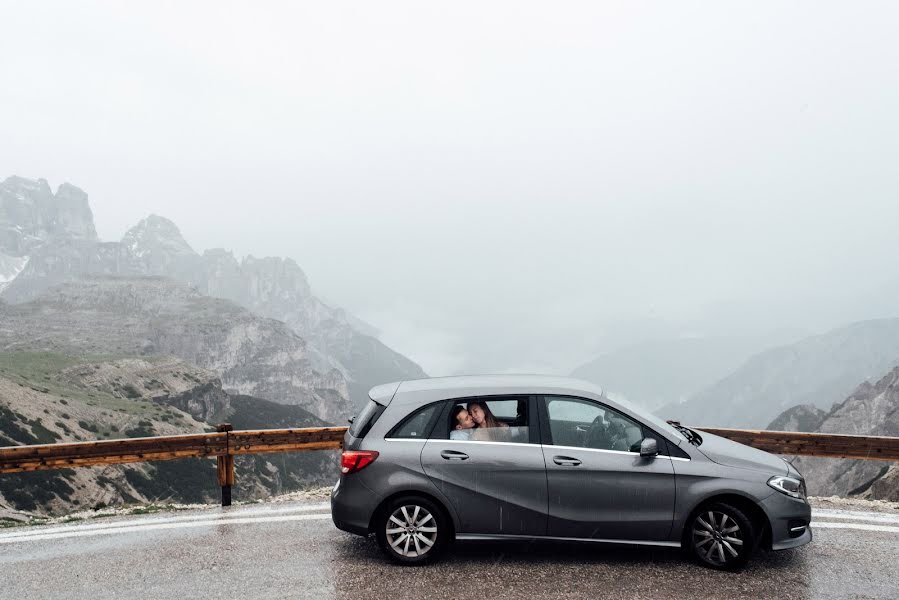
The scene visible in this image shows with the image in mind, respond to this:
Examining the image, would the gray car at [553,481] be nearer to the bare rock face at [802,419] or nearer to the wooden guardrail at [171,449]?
the wooden guardrail at [171,449]


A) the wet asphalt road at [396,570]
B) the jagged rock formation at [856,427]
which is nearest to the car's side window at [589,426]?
the wet asphalt road at [396,570]

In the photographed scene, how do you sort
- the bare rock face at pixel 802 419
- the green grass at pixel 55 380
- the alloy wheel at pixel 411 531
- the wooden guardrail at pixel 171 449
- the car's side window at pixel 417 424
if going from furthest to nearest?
the bare rock face at pixel 802 419
the green grass at pixel 55 380
the wooden guardrail at pixel 171 449
the car's side window at pixel 417 424
the alloy wheel at pixel 411 531

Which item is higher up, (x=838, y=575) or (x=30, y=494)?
(x=838, y=575)

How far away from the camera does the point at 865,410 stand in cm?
→ 12569

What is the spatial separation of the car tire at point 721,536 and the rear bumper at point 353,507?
9.16 ft

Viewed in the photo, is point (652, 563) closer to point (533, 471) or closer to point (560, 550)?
point (560, 550)

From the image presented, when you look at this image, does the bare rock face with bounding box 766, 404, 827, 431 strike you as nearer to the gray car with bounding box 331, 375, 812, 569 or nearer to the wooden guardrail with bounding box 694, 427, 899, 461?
the wooden guardrail with bounding box 694, 427, 899, 461

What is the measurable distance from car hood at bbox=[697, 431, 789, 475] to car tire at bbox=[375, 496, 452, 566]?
2.41m

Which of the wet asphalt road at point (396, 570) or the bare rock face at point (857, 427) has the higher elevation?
the wet asphalt road at point (396, 570)

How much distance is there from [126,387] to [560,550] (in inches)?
5329

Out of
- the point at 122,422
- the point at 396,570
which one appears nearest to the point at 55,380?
the point at 122,422

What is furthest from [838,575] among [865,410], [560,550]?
[865,410]

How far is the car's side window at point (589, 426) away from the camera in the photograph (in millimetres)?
5426

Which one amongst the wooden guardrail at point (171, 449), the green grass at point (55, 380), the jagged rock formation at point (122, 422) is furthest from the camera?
the green grass at point (55, 380)
